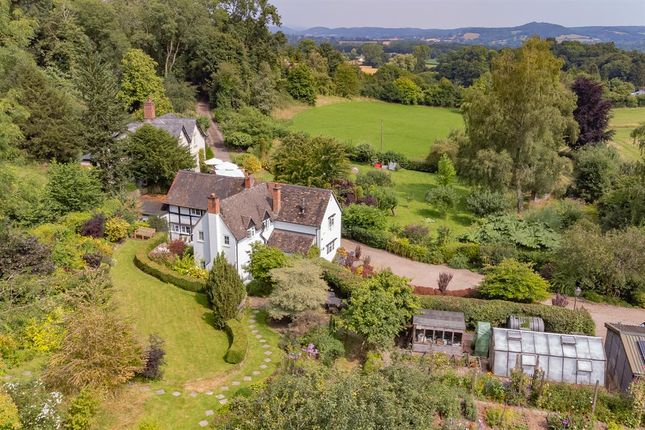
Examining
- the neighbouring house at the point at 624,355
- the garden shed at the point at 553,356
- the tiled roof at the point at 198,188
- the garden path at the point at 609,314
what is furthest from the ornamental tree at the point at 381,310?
the tiled roof at the point at 198,188

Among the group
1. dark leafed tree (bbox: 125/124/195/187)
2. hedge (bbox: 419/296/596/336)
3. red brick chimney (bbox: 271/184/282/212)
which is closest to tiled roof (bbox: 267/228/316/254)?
red brick chimney (bbox: 271/184/282/212)

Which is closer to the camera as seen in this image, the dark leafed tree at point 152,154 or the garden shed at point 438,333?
the garden shed at point 438,333

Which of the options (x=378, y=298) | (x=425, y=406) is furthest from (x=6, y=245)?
(x=425, y=406)

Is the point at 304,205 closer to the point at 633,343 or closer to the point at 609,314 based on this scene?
the point at 609,314

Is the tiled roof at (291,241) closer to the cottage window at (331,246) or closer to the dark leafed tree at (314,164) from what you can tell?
the cottage window at (331,246)

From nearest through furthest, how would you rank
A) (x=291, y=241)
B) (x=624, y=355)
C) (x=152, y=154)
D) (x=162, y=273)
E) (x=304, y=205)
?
(x=624, y=355), (x=162, y=273), (x=291, y=241), (x=304, y=205), (x=152, y=154)

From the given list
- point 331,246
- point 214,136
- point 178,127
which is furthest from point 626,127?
point 178,127

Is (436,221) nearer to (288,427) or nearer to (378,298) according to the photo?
(378,298)

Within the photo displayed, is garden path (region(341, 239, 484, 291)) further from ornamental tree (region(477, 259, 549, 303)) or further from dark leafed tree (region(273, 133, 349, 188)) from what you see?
dark leafed tree (region(273, 133, 349, 188))
